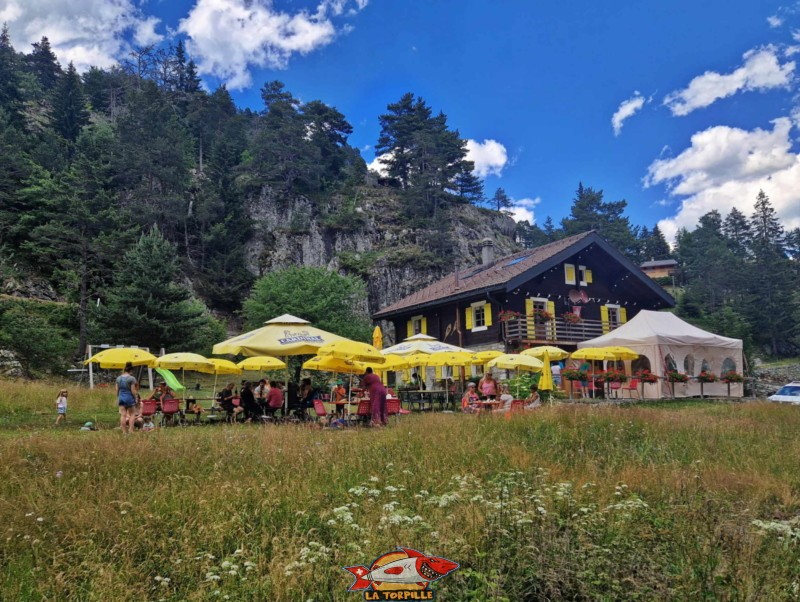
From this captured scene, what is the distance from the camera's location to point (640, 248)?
7969 cm

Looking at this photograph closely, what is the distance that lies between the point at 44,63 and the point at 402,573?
3598 inches

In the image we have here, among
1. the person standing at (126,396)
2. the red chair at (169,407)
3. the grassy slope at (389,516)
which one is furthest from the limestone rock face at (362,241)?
the grassy slope at (389,516)

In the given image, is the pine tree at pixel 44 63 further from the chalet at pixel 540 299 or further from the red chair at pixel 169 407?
the red chair at pixel 169 407

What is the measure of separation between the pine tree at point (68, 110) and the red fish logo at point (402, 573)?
192 feet

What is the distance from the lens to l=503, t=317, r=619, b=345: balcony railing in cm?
2691

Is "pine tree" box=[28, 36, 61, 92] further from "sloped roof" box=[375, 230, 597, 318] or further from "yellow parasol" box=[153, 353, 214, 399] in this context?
"yellow parasol" box=[153, 353, 214, 399]

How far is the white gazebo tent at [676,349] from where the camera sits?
21156mm

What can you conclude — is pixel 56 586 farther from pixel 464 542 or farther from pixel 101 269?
pixel 101 269

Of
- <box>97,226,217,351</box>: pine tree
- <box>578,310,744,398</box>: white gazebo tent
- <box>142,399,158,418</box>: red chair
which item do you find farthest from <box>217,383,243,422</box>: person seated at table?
<box>578,310,744,398</box>: white gazebo tent

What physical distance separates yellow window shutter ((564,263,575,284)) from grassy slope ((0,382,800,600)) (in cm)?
2222

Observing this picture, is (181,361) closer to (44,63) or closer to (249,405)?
(249,405)

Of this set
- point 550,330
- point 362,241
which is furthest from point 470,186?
point 550,330

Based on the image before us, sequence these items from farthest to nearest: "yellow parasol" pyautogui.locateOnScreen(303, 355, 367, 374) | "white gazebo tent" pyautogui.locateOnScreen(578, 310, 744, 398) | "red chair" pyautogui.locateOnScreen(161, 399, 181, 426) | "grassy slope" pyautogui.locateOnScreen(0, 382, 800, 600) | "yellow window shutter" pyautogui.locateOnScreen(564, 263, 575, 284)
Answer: "yellow window shutter" pyautogui.locateOnScreen(564, 263, 575, 284) < "white gazebo tent" pyautogui.locateOnScreen(578, 310, 744, 398) < "red chair" pyautogui.locateOnScreen(161, 399, 181, 426) < "yellow parasol" pyautogui.locateOnScreen(303, 355, 367, 374) < "grassy slope" pyautogui.locateOnScreen(0, 382, 800, 600)

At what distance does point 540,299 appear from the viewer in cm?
2870
